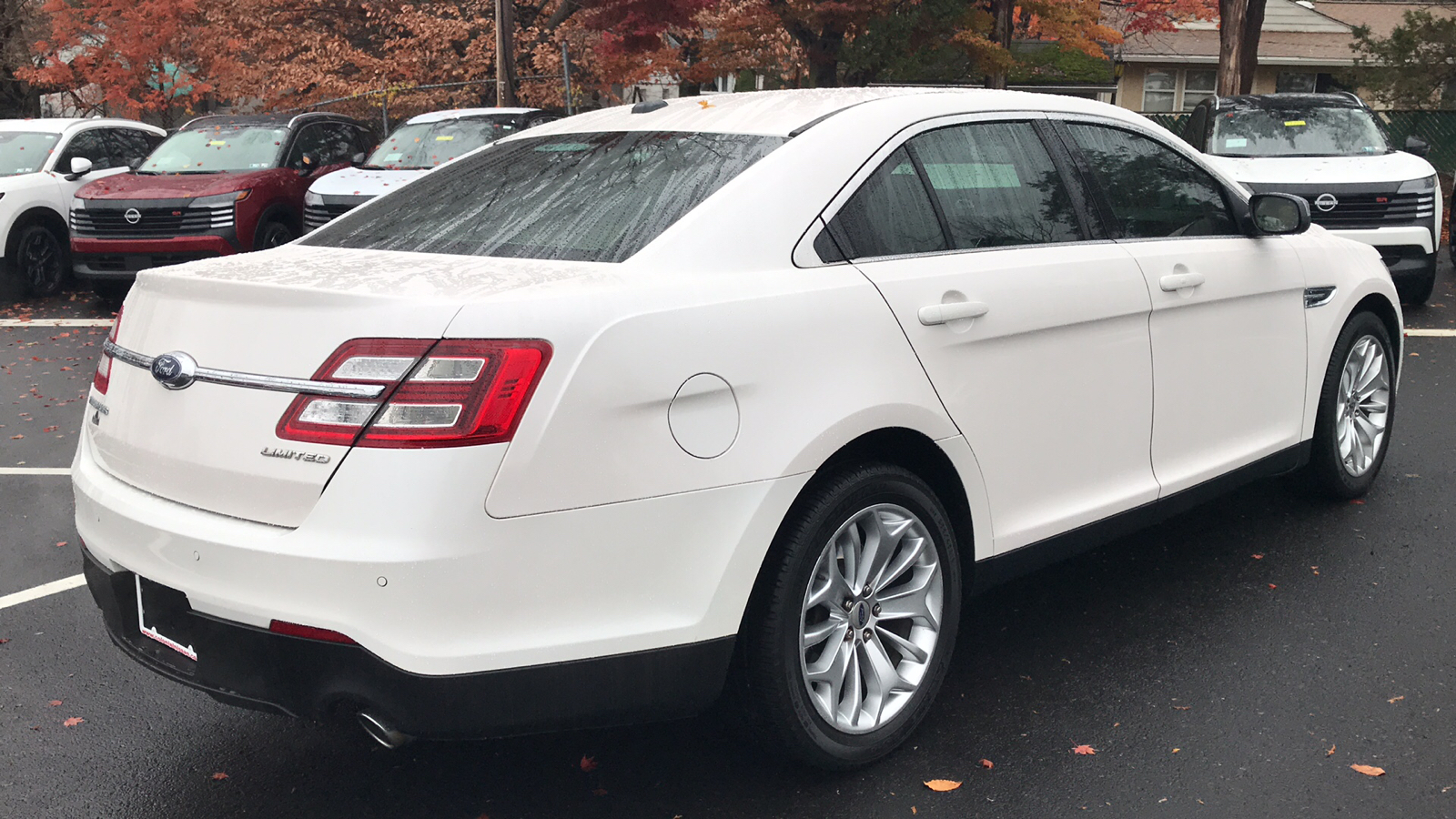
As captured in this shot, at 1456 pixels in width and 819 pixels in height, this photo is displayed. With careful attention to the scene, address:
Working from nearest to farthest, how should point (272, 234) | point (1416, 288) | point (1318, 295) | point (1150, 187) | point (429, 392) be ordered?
point (429, 392)
point (1150, 187)
point (1318, 295)
point (1416, 288)
point (272, 234)

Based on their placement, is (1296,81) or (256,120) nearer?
(256,120)

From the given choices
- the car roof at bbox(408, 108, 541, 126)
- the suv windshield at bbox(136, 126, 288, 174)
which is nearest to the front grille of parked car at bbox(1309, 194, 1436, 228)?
the car roof at bbox(408, 108, 541, 126)

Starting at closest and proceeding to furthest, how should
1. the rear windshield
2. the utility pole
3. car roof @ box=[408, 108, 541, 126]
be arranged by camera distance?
the rear windshield < car roof @ box=[408, 108, 541, 126] < the utility pole

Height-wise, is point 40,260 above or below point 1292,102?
below

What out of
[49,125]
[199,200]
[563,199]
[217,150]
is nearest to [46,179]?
[49,125]

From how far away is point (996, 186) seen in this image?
12.5ft

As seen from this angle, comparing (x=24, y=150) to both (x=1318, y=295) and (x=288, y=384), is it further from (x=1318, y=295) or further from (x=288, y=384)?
(x=1318, y=295)

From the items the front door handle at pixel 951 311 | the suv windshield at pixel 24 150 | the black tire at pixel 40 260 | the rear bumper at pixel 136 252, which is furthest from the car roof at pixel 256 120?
the front door handle at pixel 951 311

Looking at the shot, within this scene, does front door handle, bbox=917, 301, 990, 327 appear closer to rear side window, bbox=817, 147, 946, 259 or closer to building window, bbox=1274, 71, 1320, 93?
rear side window, bbox=817, 147, 946, 259

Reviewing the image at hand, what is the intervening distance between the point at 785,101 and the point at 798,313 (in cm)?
103

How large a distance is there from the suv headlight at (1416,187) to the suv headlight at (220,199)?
10.2m

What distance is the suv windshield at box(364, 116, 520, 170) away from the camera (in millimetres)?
13156

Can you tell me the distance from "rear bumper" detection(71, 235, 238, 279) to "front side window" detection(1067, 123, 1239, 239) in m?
9.63

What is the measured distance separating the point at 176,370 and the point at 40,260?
12.2 metres
